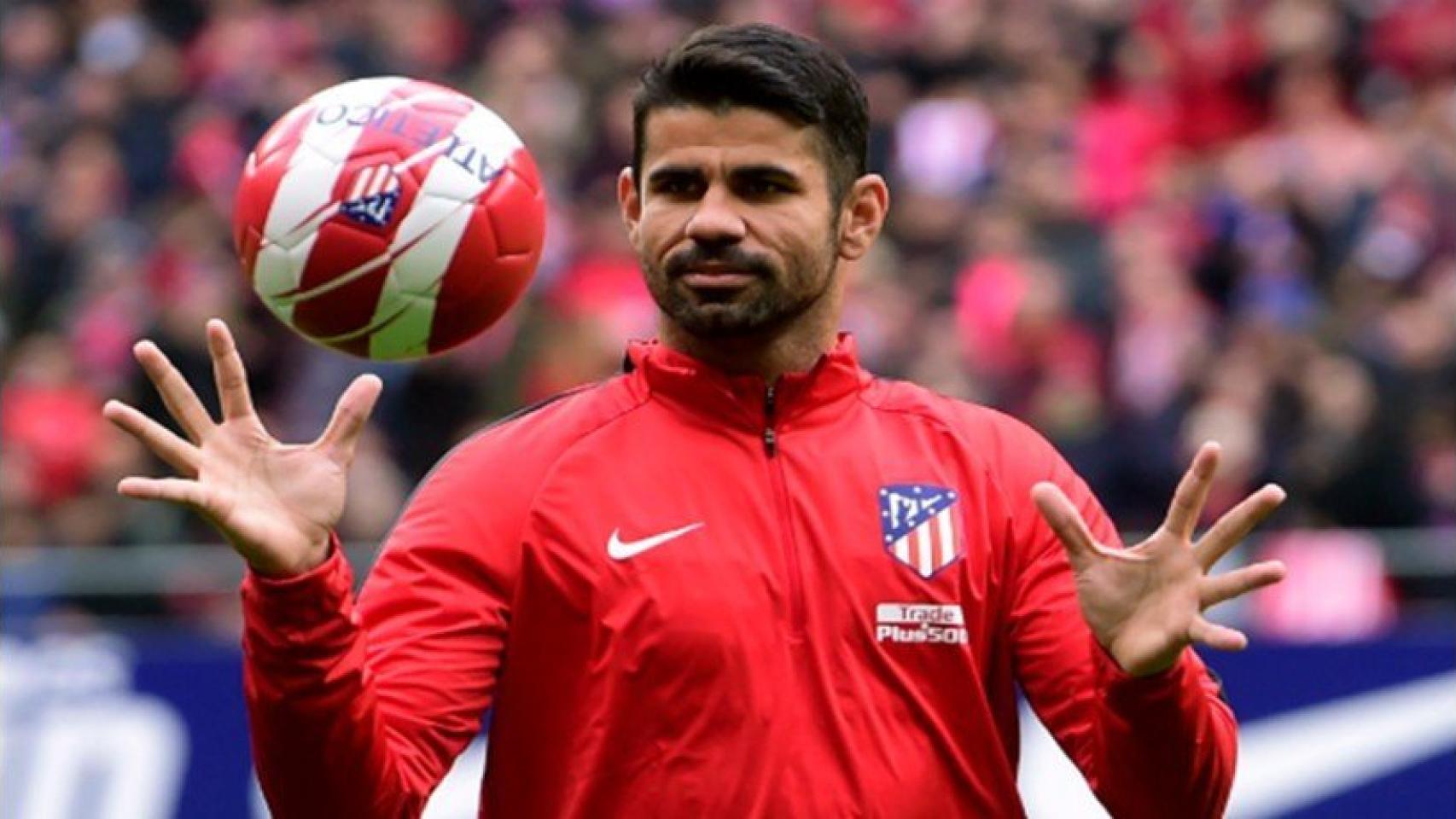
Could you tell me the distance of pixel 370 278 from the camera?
534cm

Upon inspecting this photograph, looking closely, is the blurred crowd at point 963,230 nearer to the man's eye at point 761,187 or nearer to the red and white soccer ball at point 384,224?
the red and white soccer ball at point 384,224

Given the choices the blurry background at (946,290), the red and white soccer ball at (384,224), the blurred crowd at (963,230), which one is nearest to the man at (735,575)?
the red and white soccer ball at (384,224)

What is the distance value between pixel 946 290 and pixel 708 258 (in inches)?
340

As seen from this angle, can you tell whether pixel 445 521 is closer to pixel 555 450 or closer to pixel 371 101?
pixel 555 450

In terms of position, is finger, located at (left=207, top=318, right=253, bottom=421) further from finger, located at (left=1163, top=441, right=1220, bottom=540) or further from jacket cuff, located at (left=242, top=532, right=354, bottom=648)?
finger, located at (left=1163, top=441, right=1220, bottom=540)

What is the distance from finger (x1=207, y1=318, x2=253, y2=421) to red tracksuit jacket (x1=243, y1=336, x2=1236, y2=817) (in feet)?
0.92

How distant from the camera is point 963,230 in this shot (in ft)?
46.0

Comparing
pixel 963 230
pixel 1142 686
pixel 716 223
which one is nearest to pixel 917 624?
pixel 1142 686

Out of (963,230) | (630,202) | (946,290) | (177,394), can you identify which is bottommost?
(946,290)

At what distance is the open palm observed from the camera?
474 centimetres

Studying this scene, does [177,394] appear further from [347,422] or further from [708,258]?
[708,258]

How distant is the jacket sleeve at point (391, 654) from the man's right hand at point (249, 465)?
56 mm

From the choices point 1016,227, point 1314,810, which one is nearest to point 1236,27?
point 1016,227

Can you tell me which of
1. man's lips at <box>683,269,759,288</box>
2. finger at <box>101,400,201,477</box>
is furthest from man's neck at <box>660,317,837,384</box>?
finger at <box>101,400,201,477</box>
